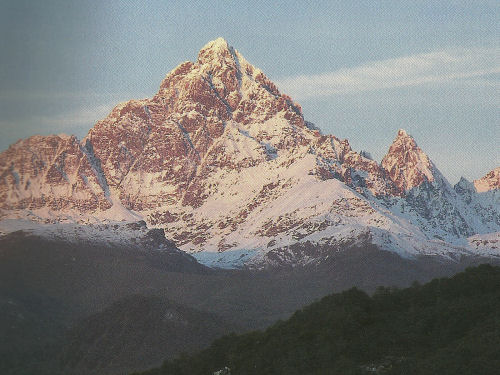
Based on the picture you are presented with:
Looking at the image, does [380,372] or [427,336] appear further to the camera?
[427,336]

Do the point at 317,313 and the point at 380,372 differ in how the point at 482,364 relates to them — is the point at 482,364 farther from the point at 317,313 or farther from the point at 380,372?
the point at 317,313

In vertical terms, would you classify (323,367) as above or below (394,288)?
below

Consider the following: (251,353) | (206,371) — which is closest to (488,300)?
(251,353)

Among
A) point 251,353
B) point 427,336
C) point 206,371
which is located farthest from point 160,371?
point 427,336

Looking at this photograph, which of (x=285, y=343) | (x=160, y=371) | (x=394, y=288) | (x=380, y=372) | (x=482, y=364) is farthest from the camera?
(x=160, y=371)

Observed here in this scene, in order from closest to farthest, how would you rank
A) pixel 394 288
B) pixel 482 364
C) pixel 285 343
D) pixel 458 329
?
1. pixel 482 364
2. pixel 458 329
3. pixel 285 343
4. pixel 394 288

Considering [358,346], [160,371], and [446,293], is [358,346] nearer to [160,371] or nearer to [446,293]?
[446,293]
